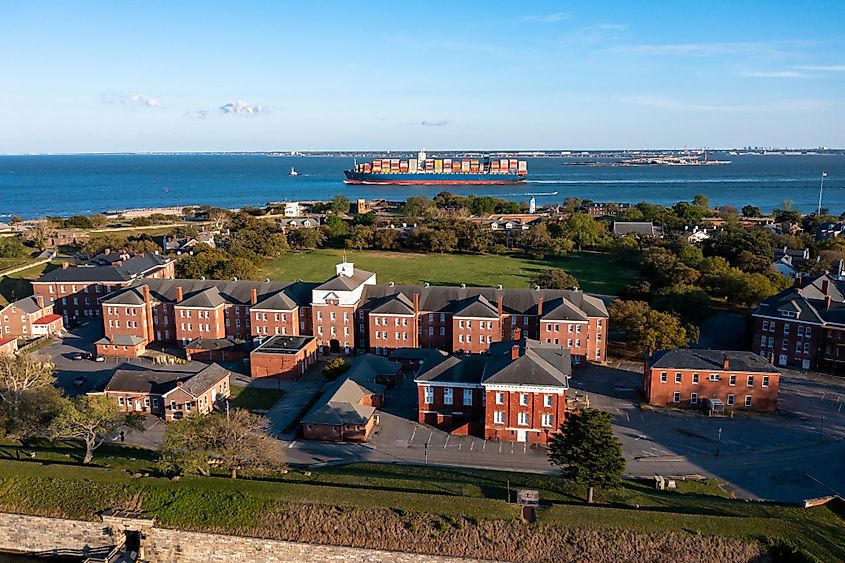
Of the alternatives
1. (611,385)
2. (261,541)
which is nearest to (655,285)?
(611,385)

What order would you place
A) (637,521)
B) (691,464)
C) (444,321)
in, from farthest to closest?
(444,321), (691,464), (637,521)

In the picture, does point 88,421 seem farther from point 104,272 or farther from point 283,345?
point 104,272

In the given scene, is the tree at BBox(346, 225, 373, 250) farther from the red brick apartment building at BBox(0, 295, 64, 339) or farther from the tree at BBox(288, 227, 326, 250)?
the red brick apartment building at BBox(0, 295, 64, 339)

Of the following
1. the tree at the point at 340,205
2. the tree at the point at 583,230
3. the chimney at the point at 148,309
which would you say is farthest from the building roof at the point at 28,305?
the tree at the point at 340,205

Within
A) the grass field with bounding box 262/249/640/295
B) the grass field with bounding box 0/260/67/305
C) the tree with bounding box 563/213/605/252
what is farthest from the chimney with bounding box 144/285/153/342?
the tree with bounding box 563/213/605/252

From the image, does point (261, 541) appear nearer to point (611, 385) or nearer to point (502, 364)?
point (502, 364)

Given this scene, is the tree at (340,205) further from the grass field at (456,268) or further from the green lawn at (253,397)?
the green lawn at (253,397)

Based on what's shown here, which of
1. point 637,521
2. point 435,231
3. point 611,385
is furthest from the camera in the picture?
point 435,231
